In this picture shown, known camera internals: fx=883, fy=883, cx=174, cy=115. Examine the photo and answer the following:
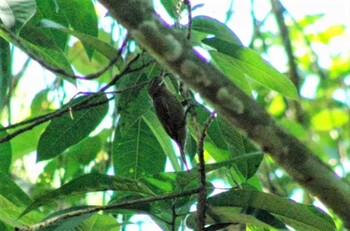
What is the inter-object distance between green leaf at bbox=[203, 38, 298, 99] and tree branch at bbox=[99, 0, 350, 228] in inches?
12.0

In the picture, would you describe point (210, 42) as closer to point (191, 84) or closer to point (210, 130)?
point (210, 130)

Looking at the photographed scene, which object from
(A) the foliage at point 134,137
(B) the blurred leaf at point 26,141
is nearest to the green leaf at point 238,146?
(A) the foliage at point 134,137

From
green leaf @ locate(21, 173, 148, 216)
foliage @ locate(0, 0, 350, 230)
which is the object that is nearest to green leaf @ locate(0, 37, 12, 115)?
foliage @ locate(0, 0, 350, 230)

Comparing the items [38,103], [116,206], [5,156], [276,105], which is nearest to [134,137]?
[5,156]

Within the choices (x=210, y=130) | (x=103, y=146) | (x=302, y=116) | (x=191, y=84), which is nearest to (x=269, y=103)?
(x=302, y=116)

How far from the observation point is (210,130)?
1494mm

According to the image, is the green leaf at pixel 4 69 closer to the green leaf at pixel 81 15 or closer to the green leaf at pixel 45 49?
the green leaf at pixel 45 49

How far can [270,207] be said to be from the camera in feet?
4.06

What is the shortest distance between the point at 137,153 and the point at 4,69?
36cm

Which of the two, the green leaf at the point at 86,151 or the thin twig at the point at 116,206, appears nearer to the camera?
the thin twig at the point at 116,206

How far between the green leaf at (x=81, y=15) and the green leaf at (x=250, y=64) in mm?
204

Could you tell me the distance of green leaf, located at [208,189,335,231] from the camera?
1.23m

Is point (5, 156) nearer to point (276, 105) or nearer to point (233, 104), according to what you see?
point (233, 104)

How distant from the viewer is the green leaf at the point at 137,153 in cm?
161
